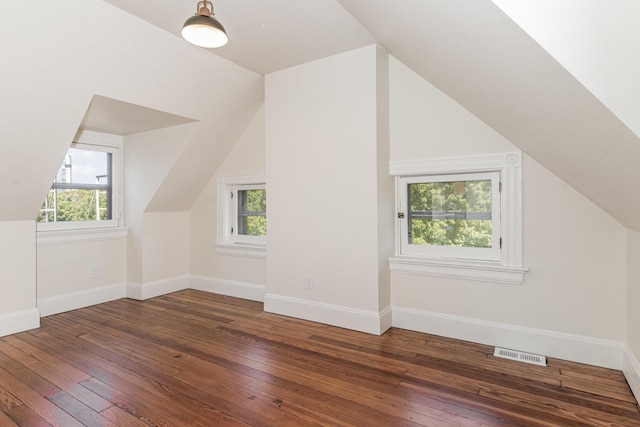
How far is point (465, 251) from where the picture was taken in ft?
10.1

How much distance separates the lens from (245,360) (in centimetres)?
265

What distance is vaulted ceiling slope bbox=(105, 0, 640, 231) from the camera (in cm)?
135

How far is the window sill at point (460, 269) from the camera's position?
9.13 feet

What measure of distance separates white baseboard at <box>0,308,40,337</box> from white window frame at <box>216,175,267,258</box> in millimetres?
1911

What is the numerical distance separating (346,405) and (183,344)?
1.58 metres

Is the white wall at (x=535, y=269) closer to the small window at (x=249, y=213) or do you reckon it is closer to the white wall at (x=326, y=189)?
the white wall at (x=326, y=189)

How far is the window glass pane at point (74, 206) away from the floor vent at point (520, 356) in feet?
14.8

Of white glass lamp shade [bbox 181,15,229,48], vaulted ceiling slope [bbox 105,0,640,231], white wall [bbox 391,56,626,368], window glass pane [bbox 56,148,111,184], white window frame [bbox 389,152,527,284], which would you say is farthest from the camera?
window glass pane [bbox 56,148,111,184]

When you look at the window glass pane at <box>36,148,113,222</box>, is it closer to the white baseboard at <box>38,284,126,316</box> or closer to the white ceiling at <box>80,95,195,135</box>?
the white ceiling at <box>80,95,195,135</box>

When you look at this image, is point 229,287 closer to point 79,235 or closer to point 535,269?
point 79,235

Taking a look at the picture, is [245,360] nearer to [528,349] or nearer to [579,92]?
[528,349]

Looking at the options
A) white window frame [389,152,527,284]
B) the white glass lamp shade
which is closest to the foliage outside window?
white window frame [389,152,527,284]

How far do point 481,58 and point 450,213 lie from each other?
1.61 meters

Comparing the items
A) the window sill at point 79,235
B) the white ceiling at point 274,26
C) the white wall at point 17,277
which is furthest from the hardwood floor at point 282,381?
the white ceiling at point 274,26
